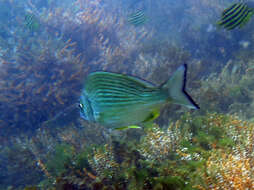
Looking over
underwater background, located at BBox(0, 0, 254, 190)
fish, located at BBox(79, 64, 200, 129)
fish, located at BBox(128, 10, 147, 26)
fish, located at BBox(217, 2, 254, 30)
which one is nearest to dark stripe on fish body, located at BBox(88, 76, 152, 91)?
fish, located at BBox(79, 64, 200, 129)

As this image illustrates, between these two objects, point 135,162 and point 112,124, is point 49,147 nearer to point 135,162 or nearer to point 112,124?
point 135,162

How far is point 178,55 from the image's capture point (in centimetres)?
643

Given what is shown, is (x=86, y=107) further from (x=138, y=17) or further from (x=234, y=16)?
(x=138, y=17)

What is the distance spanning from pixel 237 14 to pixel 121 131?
10.2 ft

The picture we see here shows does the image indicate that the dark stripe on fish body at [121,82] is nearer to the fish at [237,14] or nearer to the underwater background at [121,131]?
the underwater background at [121,131]

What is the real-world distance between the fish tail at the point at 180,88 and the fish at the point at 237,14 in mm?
3199

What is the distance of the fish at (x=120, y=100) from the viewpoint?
57.0 inches

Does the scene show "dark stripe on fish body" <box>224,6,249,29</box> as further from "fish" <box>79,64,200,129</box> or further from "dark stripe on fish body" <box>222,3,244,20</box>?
"fish" <box>79,64,200,129</box>

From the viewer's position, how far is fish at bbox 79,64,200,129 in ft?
4.75

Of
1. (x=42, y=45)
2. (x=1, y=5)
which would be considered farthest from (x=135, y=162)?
(x=1, y=5)

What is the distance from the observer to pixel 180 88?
1.25 meters

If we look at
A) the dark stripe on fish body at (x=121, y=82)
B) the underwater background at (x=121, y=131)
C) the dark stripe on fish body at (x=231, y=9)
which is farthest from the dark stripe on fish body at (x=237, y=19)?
the dark stripe on fish body at (x=121, y=82)

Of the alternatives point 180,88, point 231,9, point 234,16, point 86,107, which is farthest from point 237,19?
point 86,107

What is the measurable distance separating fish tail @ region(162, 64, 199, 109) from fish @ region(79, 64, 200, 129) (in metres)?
0.08
